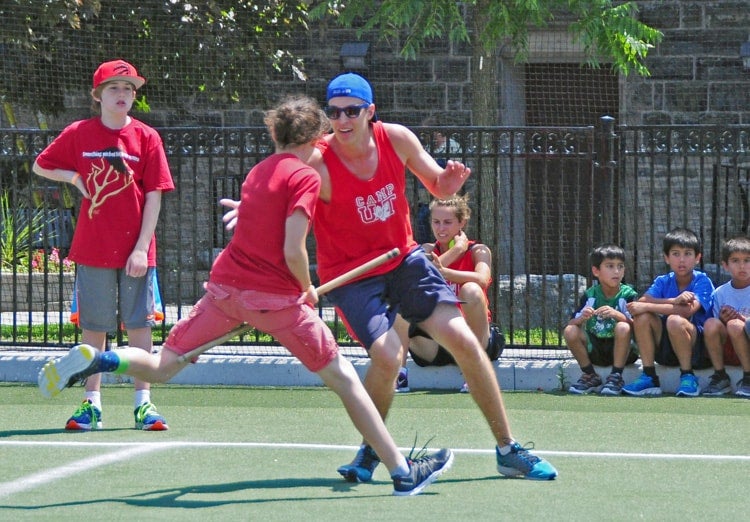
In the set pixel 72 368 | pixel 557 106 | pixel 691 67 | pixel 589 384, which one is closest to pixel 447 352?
pixel 589 384

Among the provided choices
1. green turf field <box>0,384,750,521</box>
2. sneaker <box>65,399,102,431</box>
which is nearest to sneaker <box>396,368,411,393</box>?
green turf field <box>0,384,750,521</box>

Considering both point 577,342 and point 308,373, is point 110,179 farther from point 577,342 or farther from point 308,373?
point 577,342

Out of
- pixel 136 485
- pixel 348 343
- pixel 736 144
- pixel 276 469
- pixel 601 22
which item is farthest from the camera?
pixel 601 22

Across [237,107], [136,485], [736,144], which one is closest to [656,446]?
[136,485]

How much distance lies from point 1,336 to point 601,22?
5.94 metres

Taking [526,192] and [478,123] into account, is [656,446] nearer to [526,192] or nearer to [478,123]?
[526,192]

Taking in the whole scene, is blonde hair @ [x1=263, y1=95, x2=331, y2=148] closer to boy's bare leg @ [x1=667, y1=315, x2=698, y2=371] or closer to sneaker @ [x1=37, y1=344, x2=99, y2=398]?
sneaker @ [x1=37, y1=344, x2=99, y2=398]

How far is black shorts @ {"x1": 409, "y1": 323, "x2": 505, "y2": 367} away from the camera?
9.33 metres

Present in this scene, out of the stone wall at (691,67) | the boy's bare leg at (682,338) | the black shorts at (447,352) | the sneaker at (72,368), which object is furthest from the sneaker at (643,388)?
the stone wall at (691,67)

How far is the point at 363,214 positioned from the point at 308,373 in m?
3.93

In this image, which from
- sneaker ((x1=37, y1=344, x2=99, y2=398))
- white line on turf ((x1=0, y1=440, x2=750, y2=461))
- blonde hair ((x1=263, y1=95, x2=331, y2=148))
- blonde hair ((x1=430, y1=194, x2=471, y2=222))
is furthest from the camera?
blonde hair ((x1=430, y1=194, x2=471, y2=222))

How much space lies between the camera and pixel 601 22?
42.2ft

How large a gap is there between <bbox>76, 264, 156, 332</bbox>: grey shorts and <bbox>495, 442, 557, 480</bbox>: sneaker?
97.2 inches

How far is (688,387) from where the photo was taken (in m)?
9.05
